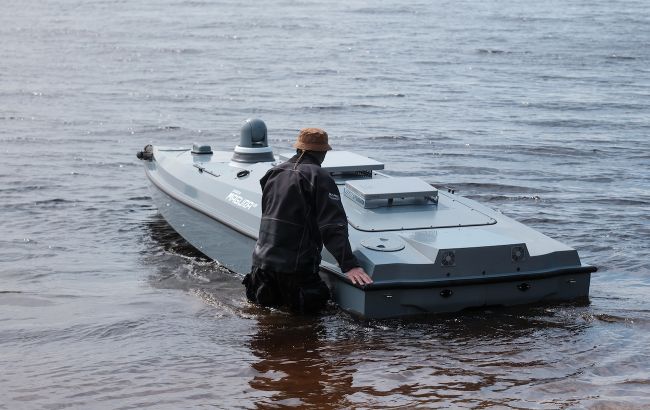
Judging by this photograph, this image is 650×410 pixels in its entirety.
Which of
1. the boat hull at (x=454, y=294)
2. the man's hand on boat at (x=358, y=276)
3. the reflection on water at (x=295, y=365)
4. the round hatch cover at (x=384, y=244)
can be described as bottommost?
the reflection on water at (x=295, y=365)

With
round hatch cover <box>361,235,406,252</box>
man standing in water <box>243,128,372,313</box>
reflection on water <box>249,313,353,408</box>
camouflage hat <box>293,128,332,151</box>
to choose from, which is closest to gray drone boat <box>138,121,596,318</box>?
round hatch cover <box>361,235,406,252</box>

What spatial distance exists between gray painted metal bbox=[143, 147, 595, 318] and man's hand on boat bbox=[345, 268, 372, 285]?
41 millimetres

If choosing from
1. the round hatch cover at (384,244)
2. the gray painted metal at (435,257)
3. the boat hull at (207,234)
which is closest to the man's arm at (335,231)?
the gray painted metal at (435,257)

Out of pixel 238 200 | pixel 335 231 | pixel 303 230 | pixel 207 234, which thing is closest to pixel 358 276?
pixel 335 231

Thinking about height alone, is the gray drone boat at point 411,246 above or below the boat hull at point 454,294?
above

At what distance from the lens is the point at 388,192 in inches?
317

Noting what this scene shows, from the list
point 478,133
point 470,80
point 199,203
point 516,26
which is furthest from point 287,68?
point 199,203

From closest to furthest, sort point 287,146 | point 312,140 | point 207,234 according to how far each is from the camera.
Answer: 1. point 312,140
2. point 207,234
3. point 287,146

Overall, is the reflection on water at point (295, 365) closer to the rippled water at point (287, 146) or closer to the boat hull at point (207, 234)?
the rippled water at point (287, 146)

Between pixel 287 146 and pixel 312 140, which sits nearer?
pixel 312 140

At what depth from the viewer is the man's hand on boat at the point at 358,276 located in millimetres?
7066

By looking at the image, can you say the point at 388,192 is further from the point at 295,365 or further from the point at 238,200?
the point at 295,365

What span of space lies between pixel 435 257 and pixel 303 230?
932mm

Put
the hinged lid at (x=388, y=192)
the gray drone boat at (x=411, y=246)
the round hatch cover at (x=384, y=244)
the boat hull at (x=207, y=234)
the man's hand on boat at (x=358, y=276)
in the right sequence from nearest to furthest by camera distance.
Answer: the man's hand on boat at (x=358, y=276), the gray drone boat at (x=411, y=246), the round hatch cover at (x=384, y=244), the hinged lid at (x=388, y=192), the boat hull at (x=207, y=234)
